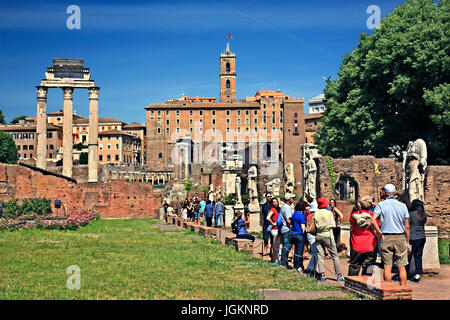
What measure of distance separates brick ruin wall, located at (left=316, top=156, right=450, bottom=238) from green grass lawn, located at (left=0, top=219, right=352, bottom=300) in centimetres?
519

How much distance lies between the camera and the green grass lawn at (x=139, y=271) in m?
8.14

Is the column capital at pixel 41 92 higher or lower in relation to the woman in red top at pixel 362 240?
higher

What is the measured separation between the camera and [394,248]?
8.34 metres

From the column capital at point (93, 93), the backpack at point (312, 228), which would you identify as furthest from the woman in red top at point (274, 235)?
the column capital at point (93, 93)

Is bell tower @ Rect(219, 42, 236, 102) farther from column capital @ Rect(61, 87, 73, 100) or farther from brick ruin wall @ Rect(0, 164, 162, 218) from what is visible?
brick ruin wall @ Rect(0, 164, 162, 218)

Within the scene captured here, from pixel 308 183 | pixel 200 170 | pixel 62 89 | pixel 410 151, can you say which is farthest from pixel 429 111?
pixel 200 170

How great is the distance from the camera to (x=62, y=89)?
6366 cm

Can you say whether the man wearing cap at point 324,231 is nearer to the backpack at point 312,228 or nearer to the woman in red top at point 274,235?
the backpack at point 312,228

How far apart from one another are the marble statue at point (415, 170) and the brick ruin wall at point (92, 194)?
80.6ft

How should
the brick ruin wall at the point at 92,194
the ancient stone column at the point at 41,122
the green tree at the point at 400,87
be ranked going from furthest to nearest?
the ancient stone column at the point at 41,122 < the brick ruin wall at the point at 92,194 < the green tree at the point at 400,87

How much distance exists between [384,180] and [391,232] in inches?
498

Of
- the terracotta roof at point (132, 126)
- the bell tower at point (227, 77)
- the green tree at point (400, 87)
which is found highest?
the bell tower at point (227, 77)

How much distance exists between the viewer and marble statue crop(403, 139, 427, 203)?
37.5ft

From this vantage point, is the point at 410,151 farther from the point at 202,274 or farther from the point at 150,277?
the point at 150,277
